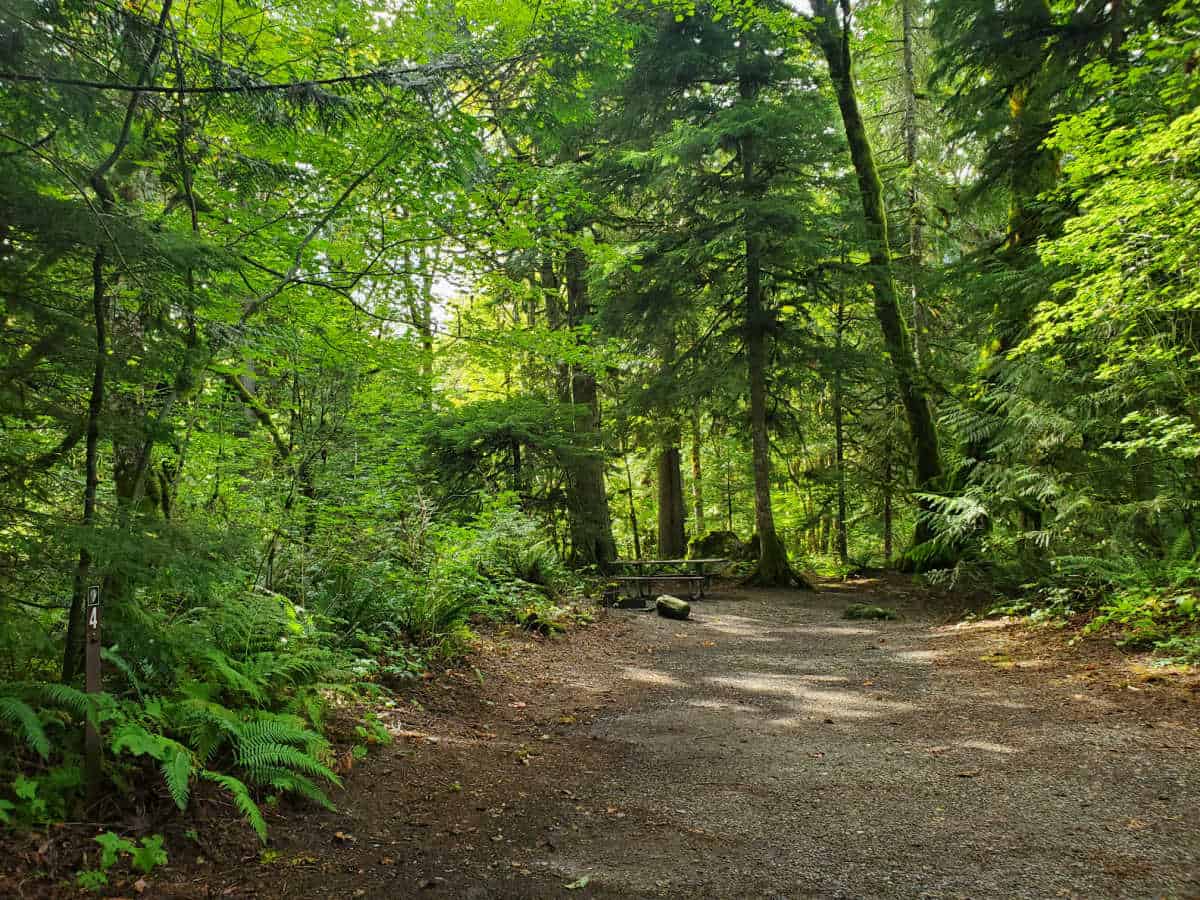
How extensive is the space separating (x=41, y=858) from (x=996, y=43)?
13.3m

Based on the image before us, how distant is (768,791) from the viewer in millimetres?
4312

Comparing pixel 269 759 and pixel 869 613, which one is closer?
pixel 269 759

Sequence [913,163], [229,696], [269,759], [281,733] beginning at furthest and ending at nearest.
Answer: [913,163] → [229,696] → [281,733] → [269,759]

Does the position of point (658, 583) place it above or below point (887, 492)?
below

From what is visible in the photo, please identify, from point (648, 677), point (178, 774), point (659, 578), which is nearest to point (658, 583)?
point (659, 578)

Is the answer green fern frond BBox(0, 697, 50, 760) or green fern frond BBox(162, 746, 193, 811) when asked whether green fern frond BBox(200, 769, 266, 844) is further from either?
green fern frond BBox(0, 697, 50, 760)

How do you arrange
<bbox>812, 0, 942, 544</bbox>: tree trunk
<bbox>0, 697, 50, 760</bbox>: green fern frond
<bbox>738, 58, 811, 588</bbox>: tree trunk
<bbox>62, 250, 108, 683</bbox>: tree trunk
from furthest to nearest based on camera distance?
<bbox>812, 0, 942, 544</bbox>: tree trunk < <bbox>738, 58, 811, 588</bbox>: tree trunk < <bbox>62, 250, 108, 683</bbox>: tree trunk < <bbox>0, 697, 50, 760</bbox>: green fern frond

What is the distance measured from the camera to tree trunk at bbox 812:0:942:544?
1402cm

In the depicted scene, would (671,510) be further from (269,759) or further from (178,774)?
(178,774)

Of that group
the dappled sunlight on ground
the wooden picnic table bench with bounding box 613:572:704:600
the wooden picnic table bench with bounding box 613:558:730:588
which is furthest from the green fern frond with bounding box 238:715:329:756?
the wooden picnic table bench with bounding box 613:558:730:588

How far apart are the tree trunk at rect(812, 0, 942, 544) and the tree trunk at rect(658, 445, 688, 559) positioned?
5.83 m

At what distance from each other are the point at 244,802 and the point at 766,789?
3.05m

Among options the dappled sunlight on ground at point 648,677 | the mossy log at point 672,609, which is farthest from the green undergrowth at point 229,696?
the mossy log at point 672,609

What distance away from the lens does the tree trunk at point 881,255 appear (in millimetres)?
14016
